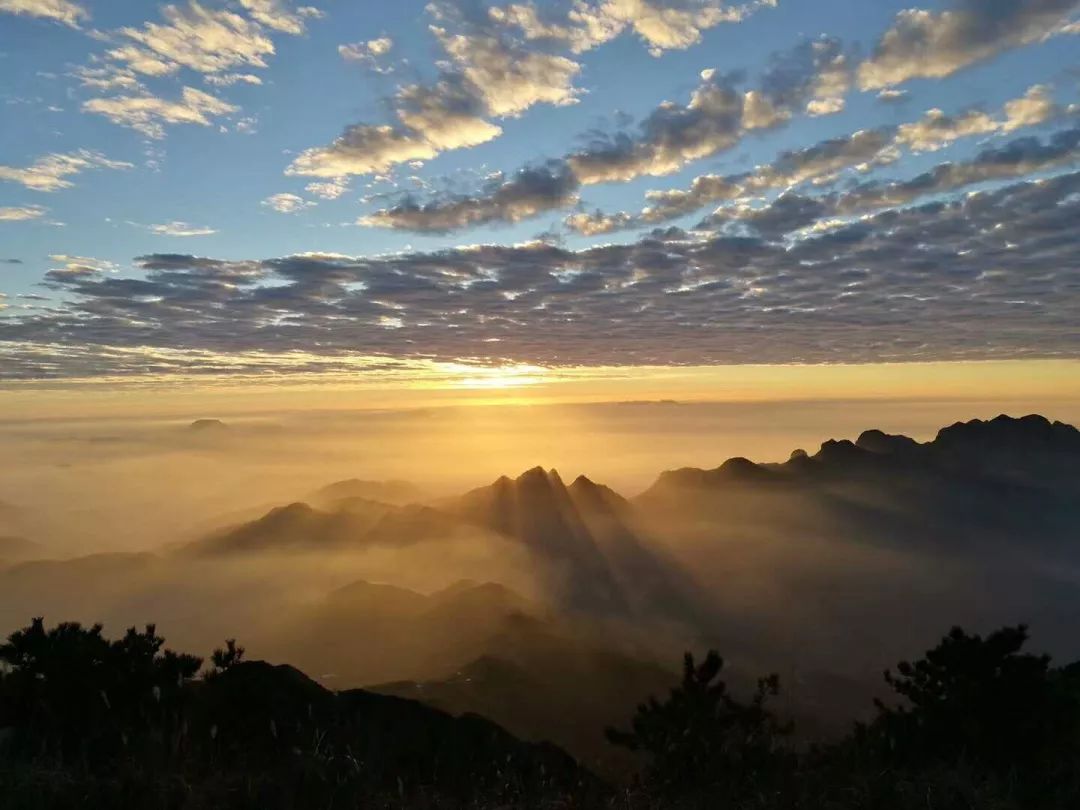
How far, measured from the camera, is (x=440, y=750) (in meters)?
8.88

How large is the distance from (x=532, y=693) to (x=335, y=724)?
201233mm

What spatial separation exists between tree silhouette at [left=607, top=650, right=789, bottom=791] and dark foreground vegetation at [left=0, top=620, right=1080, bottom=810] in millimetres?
Result: 25

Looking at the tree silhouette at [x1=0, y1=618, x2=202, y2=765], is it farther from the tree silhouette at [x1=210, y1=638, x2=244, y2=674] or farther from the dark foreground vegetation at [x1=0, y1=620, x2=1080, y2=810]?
the tree silhouette at [x1=210, y1=638, x2=244, y2=674]

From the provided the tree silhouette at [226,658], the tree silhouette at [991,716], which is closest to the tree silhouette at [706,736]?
the tree silhouette at [991,716]

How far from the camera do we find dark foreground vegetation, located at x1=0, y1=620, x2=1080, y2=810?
6867 millimetres

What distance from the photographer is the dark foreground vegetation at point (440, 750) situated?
6.87 meters

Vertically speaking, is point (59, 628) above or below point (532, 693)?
above

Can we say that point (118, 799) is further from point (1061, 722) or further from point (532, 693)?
point (532, 693)

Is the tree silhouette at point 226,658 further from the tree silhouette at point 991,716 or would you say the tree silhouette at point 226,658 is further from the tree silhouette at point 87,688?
the tree silhouette at point 991,716

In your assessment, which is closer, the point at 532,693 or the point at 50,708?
the point at 50,708

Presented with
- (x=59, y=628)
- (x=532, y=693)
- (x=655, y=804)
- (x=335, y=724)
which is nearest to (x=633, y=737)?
(x=655, y=804)

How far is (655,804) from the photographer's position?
7.09 metres

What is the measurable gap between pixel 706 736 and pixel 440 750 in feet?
10.8

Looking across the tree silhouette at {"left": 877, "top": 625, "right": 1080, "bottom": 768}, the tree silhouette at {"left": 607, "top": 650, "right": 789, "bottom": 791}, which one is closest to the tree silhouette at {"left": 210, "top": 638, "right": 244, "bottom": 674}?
the tree silhouette at {"left": 607, "top": 650, "right": 789, "bottom": 791}
